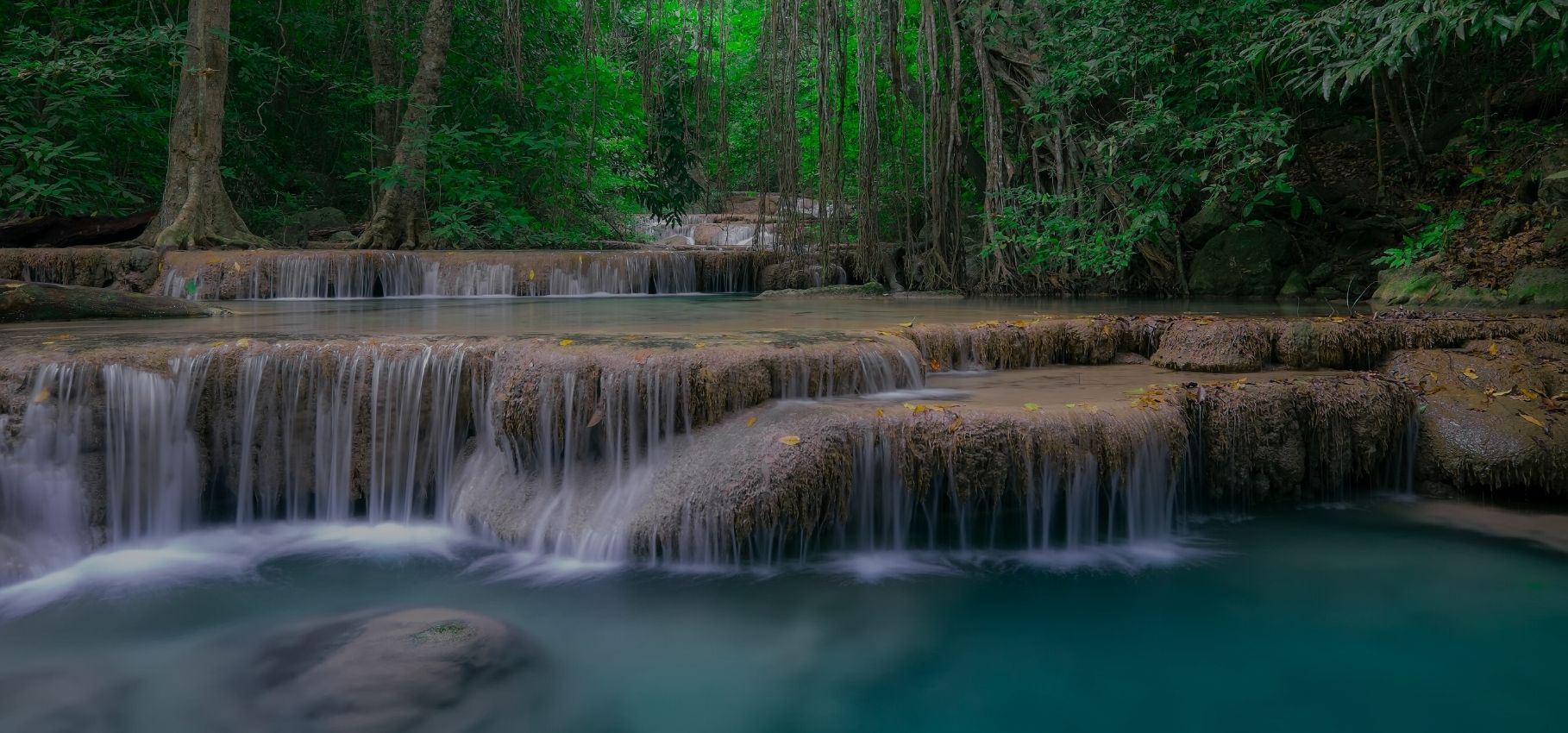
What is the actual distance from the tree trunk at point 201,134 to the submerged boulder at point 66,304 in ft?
13.5

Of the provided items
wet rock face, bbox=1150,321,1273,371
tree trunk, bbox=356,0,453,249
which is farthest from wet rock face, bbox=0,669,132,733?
tree trunk, bbox=356,0,453,249

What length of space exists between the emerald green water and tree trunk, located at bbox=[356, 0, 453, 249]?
8.13 metres

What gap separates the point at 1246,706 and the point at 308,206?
15.8 metres

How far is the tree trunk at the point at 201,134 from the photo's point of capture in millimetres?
10172

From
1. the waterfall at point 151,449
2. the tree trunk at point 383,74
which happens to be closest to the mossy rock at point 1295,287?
the waterfall at point 151,449

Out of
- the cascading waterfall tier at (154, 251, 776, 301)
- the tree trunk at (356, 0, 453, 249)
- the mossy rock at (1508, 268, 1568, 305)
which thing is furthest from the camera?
the tree trunk at (356, 0, 453, 249)

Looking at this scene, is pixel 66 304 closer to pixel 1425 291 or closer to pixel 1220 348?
pixel 1220 348

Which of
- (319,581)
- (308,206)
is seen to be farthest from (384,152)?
(319,581)

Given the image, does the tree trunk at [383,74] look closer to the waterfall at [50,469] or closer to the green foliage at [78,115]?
the green foliage at [78,115]

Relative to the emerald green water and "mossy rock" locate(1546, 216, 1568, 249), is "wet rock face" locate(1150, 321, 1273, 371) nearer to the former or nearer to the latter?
the emerald green water

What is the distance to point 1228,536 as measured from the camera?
169 inches

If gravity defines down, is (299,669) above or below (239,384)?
below

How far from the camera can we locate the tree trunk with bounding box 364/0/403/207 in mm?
12570

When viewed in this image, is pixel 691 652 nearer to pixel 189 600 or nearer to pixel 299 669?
pixel 299 669
